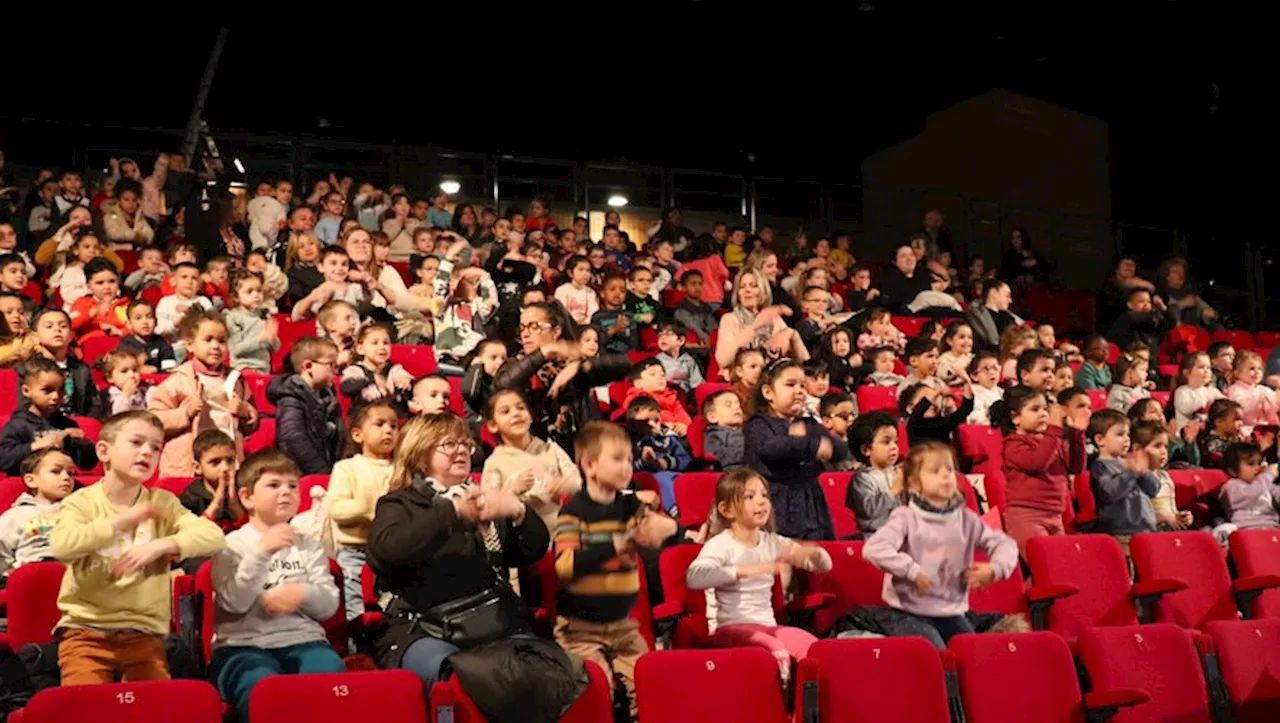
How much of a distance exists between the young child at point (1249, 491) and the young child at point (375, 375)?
3606 mm

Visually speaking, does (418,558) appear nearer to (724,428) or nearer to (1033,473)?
(724,428)

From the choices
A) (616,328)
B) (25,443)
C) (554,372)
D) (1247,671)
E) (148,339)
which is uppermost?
(616,328)

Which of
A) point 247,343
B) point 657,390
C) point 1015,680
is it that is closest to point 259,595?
point 1015,680

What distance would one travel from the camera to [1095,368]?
8.27 metres

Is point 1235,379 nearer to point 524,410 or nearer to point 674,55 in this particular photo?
point 524,410

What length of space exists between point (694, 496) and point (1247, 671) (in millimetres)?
1961

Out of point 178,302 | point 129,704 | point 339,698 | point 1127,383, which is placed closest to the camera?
point 129,704

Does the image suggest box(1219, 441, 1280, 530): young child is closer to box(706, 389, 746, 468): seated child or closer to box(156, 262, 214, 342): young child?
box(706, 389, 746, 468): seated child

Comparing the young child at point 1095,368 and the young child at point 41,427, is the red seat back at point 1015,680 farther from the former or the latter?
the young child at point 1095,368

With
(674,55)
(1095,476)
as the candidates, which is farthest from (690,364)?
(674,55)

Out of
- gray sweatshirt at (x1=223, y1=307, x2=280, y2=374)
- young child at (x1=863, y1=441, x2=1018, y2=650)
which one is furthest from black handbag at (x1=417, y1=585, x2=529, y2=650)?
gray sweatshirt at (x1=223, y1=307, x2=280, y2=374)

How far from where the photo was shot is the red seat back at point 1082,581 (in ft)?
15.3

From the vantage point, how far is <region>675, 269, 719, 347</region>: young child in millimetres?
8234

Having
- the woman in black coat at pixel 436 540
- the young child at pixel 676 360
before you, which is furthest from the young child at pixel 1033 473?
the woman in black coat at pixel 436 540
